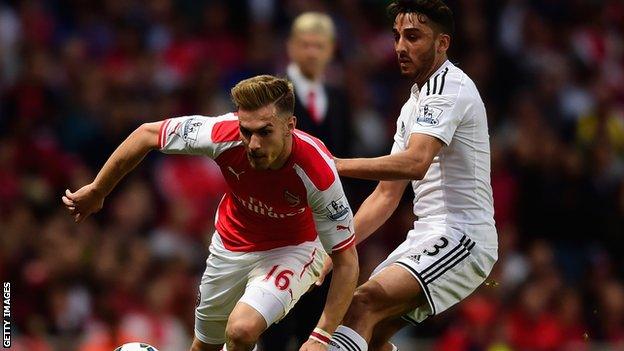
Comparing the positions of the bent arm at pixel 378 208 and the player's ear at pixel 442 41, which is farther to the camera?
the bent arm at pixel 378 208

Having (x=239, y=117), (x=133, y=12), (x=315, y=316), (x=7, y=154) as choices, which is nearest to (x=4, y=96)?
(x=7, y=154)

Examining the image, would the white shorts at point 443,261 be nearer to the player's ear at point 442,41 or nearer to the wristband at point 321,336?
the wristband at point 321,336

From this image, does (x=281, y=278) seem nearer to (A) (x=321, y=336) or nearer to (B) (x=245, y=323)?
(B) (x=245, y=323)

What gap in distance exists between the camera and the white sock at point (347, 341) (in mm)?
6965

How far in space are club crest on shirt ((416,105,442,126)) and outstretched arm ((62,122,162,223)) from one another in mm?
1362

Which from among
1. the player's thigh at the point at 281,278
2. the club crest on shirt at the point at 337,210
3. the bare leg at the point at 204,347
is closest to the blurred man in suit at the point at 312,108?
Result: the bare leg at the point at 204,347

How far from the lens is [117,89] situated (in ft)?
42.5

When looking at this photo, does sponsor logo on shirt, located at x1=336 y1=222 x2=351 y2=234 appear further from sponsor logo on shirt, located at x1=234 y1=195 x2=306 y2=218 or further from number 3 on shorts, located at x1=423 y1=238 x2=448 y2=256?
number 3 on shorts, located at x1=423 y1=238 x2=448 y2=256

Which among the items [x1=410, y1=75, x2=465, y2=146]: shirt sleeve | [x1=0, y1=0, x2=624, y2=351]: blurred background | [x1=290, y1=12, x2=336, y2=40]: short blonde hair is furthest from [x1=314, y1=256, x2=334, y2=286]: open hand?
[x1=0, y1=0, x2=624, y2=351]: blurred background

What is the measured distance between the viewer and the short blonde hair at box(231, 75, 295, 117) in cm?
678

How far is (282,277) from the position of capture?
732cm

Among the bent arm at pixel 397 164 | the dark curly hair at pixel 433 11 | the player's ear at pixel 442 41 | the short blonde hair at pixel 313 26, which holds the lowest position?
the bent arm at pixel 397 164

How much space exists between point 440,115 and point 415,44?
18.0 inches

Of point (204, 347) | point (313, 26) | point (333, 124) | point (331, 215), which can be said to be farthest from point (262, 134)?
point (313, 26)
